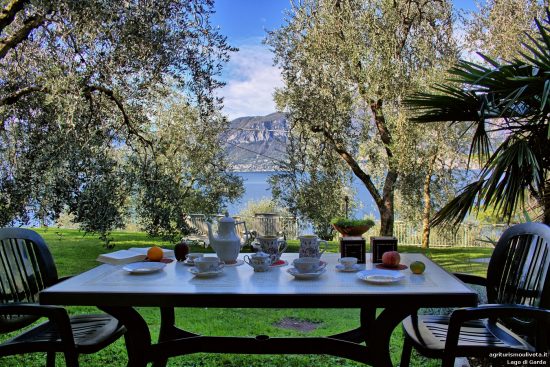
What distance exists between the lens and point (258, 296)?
5.34 ft

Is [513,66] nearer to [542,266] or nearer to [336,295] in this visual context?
[542,266]

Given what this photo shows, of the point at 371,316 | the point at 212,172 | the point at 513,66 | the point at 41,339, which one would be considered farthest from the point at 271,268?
the point at 212,172

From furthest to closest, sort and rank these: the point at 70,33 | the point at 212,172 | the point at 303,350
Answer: the point at 212,172 < the point at 70,33 < the point at 303,350

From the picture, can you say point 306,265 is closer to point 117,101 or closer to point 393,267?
point 393,267

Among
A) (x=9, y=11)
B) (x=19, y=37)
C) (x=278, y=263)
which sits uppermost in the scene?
(x=9, y=11)

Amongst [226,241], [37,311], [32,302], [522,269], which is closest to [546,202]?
[522,269]

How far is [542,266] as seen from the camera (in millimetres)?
1902

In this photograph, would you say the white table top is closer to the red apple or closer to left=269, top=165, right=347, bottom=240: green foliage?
the red apple

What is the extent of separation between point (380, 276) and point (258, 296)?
552 mm

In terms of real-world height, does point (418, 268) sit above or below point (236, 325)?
above

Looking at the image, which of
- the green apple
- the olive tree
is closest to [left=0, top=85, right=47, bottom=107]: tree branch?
the olive tree

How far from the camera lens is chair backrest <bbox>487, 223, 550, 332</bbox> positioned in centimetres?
188

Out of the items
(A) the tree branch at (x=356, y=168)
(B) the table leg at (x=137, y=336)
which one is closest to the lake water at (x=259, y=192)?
(A) the tree branch at (x=356, y=168)

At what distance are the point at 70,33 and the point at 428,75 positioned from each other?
164 inches
